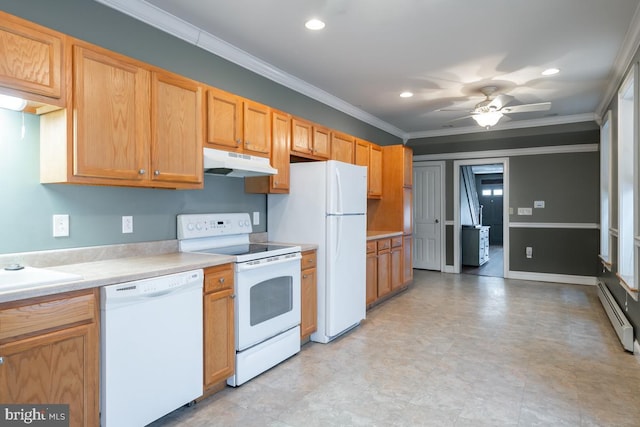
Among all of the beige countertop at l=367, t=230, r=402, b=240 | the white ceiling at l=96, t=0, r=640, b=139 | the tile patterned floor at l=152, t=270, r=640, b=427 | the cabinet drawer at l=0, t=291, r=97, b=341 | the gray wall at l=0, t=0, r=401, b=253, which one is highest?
the white ceiling at l=96, t=0, r=640, b=139

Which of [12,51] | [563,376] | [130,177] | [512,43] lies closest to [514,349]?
[563,376]

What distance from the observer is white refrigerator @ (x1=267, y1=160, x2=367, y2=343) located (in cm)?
343

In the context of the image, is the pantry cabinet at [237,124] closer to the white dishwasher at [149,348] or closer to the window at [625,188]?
the white dishwasher at [149,348]

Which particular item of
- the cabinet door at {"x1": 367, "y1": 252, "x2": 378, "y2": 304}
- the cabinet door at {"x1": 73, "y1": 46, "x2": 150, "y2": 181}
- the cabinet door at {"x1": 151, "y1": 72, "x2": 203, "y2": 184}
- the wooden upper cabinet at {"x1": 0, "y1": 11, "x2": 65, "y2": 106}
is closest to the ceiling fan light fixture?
the cabinet door at {"x1": 367, "y1": 252, "x2": 378, "y2": 304}

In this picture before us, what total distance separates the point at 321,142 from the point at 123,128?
2.22 m

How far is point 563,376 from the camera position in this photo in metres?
2.77

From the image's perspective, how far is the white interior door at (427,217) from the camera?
7.20 meters

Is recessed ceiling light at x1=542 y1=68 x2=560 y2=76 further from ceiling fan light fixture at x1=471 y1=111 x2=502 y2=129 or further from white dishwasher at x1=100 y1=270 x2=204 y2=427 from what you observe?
white dishwasher at x1=100 y1=270 x2=204 y2=427

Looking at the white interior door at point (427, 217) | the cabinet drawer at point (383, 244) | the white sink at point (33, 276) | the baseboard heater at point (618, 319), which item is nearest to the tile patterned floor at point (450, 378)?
the baseboard heater at point (618, 319)

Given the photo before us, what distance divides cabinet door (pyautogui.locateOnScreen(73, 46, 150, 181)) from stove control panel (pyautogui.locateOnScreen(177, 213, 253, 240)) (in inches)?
25.2

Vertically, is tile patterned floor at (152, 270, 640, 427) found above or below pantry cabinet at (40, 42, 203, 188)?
below

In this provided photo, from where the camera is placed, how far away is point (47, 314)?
159 cm

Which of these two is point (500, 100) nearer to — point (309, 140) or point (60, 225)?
point (309, 140)

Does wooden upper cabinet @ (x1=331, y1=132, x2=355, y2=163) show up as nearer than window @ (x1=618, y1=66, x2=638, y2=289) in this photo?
No
